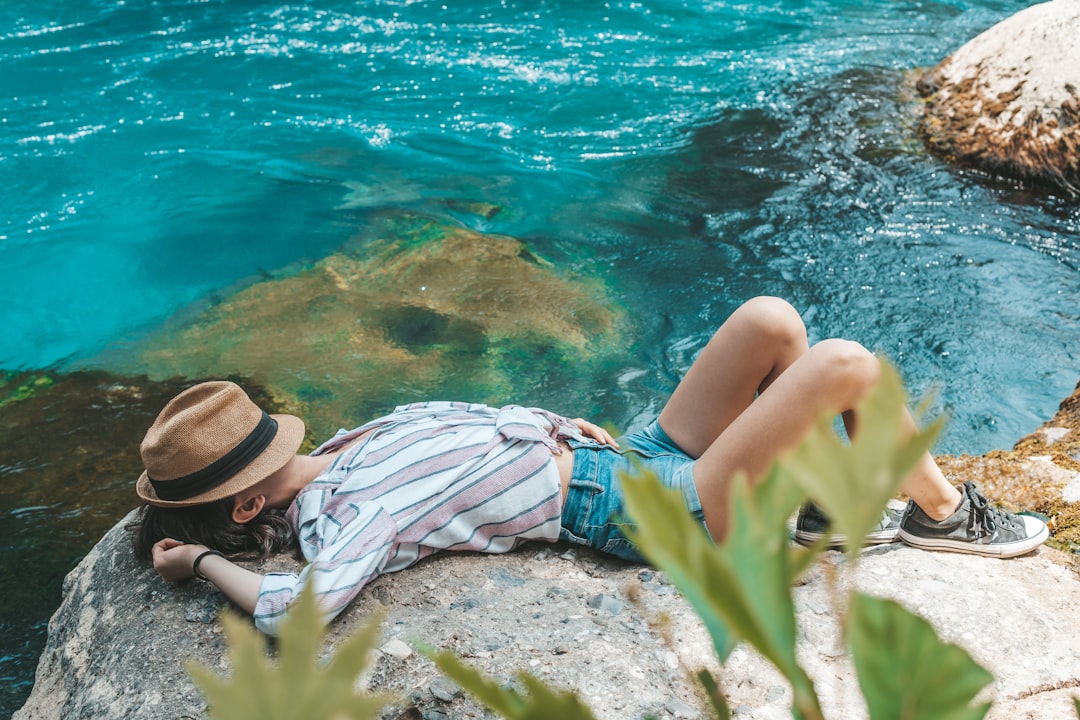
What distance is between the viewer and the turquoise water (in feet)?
17.3

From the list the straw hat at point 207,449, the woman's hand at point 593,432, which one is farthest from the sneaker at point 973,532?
the straw hat at point 207,449

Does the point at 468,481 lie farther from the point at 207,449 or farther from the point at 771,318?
the point at 771,318

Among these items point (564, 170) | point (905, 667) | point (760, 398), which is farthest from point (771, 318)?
point (564, 170)

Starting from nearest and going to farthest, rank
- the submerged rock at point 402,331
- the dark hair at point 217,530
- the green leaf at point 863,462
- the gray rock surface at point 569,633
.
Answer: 1. the green leaf at point 863,462
2. the gray rock surface at point 569,633
3. the dark hair at point 217,530
4. the submerged rock at point 402,331

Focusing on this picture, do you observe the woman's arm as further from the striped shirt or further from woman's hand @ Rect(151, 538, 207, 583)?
the striped shirt

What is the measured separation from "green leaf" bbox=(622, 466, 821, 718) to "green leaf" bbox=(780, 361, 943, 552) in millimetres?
35

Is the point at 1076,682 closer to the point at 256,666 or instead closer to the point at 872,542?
the point at 872,542

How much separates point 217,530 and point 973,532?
2.59m

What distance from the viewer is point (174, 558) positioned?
2.87 meters

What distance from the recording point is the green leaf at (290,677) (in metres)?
0.46

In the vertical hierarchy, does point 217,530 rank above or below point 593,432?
below

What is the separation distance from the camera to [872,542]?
3115mm

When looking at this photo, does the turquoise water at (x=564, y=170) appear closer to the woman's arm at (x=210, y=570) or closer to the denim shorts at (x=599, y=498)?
the woman's arm at (x=210, y=570)

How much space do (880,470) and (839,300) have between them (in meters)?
5.15
